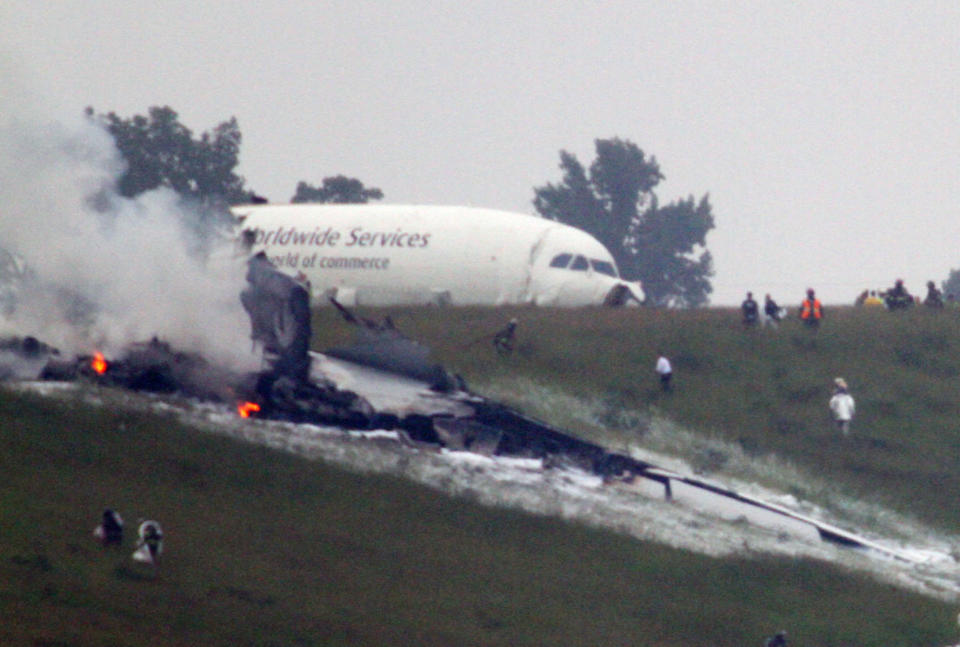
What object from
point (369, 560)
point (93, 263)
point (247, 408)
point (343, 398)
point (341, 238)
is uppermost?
point (341, 238)

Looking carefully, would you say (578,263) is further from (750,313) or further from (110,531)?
(110,531)

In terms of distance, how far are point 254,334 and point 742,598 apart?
43.0 ft

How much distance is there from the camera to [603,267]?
5866 centimetres

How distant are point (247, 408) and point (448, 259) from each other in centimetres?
2384

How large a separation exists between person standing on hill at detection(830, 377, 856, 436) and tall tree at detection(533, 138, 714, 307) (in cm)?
6216

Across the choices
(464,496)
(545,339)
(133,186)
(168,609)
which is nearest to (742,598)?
(464,496)

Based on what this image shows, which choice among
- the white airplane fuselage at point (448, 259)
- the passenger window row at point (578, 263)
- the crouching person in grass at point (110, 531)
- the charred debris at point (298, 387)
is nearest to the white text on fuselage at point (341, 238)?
the white airplane fuselage at point (448, 259)

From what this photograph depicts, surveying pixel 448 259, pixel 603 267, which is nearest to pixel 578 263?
pixel 603 267

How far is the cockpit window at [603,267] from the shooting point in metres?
58.0

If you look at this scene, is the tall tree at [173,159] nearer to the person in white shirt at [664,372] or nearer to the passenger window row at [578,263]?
the passenger window row at [578,263]

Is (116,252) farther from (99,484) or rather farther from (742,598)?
(742,598)

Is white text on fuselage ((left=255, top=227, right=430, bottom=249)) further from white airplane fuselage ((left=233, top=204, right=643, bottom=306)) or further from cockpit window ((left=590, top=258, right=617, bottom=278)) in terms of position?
cockpit window ((left=590, top=258, right=617, bottom=278))

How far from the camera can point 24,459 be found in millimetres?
26328

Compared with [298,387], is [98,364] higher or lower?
lower
